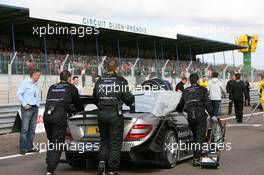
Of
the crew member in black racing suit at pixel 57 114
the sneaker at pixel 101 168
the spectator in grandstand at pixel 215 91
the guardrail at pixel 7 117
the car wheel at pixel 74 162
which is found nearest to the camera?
the sneaker at pixel 101 168

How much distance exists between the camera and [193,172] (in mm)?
7828

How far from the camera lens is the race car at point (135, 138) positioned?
25.1 ft

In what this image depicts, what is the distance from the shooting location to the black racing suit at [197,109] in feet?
28.3

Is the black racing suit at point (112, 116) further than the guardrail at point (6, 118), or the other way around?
the guardrail at point (6, 118)

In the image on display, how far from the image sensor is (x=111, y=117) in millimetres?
7316

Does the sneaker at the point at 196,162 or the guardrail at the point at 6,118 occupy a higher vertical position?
the guardrail at the point at 6,118

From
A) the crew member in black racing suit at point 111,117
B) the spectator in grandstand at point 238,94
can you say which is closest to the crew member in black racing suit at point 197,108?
the crew member in black racing suit at point 111,117

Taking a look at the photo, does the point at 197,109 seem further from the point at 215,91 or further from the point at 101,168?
the point at 215,91

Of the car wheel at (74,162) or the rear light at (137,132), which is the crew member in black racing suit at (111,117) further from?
the car wheel at (74,162)

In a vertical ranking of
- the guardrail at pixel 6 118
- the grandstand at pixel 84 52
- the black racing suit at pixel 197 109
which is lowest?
the guardrail at pixel 6 118

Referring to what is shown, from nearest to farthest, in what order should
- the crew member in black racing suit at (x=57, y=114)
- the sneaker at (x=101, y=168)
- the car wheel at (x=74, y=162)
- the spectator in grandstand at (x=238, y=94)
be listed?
the sneaker at (x=101, y=168) < the crew member in black racing suit at (x=57, y=114) < the car wheel at (x=74, y=162) < the spectator in grandstand at (x=238, y=94)

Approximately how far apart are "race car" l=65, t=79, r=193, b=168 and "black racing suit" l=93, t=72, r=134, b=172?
0.28 meters

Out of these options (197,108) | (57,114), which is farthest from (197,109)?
(57,114)

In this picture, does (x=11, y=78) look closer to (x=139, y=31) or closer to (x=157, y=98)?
(x=157, y=98)
